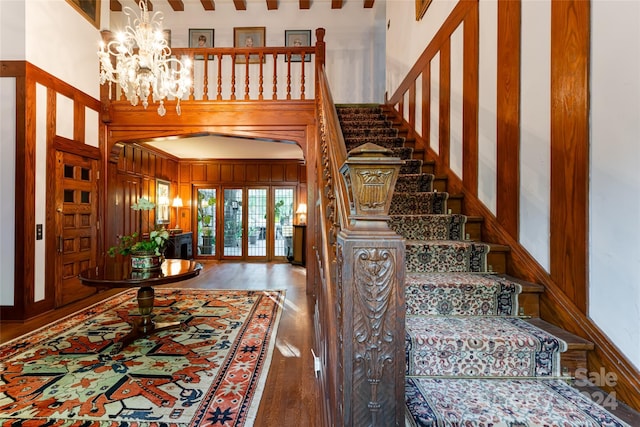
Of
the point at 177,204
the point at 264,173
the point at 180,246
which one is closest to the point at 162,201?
the point at 177,204

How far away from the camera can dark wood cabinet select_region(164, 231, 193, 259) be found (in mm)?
6625

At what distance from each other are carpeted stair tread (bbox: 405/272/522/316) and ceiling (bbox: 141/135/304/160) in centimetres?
444

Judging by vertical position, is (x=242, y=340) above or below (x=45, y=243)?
below

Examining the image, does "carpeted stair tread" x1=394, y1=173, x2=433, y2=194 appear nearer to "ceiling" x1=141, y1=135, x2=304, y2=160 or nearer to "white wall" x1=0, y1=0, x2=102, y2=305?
"ceiling" x1=141, y1=135, x2=304, y2=160

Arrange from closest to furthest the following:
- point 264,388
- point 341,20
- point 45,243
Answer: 1. point 264,388
2. point 45,243
3. point 341,20

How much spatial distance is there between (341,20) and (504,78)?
524 centimetres

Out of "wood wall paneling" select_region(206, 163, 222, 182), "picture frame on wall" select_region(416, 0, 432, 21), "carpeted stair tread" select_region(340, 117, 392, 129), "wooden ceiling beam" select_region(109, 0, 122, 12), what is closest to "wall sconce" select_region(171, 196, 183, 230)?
"wood wall paneling" select_region(206, 163, 222, 182)

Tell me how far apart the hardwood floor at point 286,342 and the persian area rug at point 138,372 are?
10 centimetres

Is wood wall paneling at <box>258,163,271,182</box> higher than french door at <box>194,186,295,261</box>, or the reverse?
wood wall paneling at <box>258,163,271,182</box>

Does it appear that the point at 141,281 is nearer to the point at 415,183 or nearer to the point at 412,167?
the point at 415,183

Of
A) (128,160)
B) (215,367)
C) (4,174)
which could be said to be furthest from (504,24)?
(128,160)

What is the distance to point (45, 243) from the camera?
11.6 feet

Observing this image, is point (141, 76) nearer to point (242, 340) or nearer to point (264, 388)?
point (242, 340)

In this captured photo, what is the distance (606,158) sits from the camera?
1373 mm
